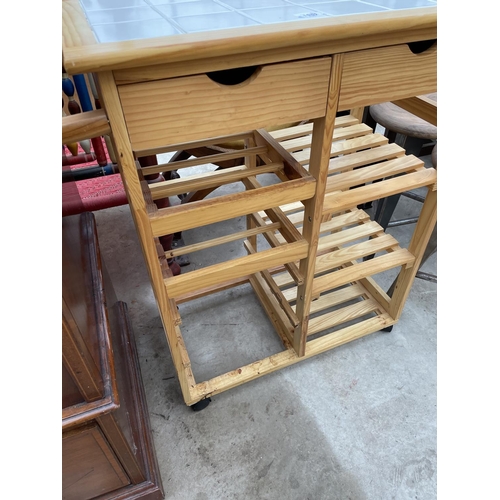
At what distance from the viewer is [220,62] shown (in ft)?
1.82

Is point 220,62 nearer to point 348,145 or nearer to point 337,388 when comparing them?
point 348,145

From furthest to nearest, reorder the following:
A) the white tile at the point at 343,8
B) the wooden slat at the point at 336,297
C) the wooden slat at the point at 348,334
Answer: the wooden slat at the point at 336,297, the wooden slat at the point at 348,334, the white tile at the point at 343,8

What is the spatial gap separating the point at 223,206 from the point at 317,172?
8.8 inches

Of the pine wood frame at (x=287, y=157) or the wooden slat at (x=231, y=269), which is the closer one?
the pine wood frame at (x=287, y=157)

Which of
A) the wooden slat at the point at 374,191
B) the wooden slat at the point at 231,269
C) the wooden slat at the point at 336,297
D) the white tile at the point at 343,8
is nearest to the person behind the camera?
the white tile at the point at 343,8

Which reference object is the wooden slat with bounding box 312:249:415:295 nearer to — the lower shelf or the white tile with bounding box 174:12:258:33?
the lower shelf

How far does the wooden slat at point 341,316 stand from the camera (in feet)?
4.38

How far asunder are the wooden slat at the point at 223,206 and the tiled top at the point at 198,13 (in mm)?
306

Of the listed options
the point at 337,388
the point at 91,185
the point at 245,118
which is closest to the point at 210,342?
the point at 337,388

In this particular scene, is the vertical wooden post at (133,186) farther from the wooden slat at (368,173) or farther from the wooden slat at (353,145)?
the wooden slat at (353,145)

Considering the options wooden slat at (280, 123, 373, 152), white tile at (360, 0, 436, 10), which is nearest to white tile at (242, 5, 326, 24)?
white tile at (360, 0, 436, 10)

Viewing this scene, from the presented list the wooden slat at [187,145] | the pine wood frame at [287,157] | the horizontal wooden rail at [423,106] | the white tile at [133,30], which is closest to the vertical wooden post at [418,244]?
the pine wood frame at [287,157]

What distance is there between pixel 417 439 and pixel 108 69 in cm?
132

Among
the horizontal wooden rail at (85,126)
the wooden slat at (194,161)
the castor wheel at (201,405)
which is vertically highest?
the horizontal wooden rail at (85,126)
